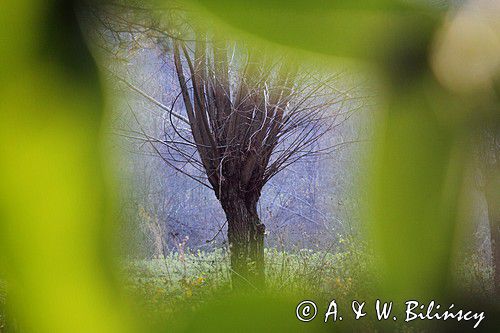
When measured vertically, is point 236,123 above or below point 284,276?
above

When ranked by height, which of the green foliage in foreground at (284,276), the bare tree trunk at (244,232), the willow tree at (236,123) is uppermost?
the willow tree at (236,123)

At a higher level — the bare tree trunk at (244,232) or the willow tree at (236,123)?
the willow tree at (236,123)

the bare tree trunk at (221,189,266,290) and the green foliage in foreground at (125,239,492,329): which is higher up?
the bare tree trunk at (221,189,266,290)

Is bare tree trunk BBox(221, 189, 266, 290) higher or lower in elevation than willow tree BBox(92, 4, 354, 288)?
lower

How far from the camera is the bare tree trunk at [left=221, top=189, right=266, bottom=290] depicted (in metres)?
0.58

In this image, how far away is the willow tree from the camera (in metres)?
0.50

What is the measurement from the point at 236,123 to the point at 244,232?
0.16 meters

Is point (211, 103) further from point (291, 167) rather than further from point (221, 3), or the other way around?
point (221, 3)

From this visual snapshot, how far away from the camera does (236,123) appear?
522 mm

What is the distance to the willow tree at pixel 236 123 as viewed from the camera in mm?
500

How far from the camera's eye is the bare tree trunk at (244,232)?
22.7 inches

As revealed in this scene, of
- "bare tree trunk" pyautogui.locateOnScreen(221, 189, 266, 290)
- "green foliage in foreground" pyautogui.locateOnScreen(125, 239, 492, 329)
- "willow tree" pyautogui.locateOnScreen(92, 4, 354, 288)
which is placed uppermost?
"willow tree" pyautogui.locateOnScreen(92, 4, 354, 288)

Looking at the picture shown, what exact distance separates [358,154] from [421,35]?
21 cm

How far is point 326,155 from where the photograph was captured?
58 centimetres
